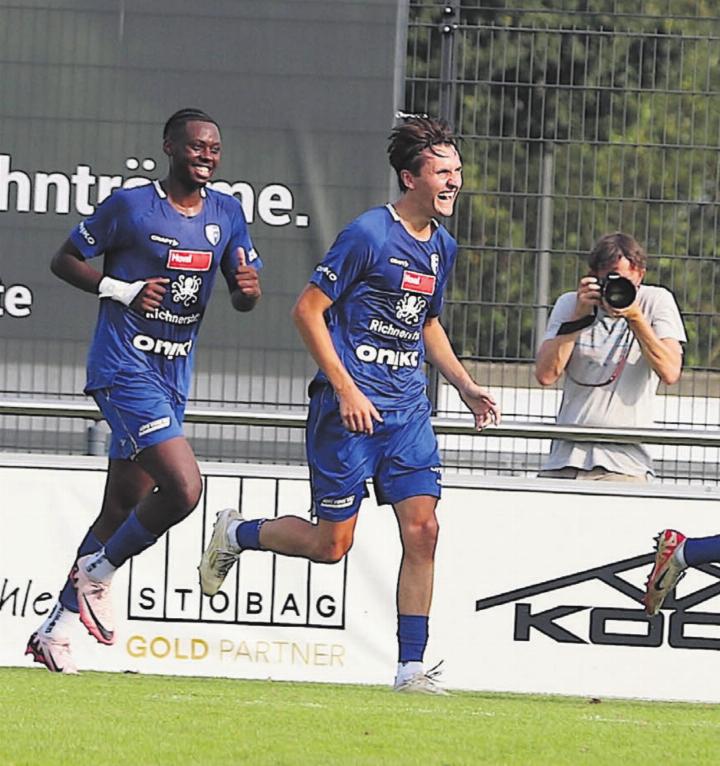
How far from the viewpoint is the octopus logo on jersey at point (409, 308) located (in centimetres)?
816

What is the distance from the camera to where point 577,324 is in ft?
30.8

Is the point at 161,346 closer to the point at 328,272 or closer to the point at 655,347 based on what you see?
the point at 328,272

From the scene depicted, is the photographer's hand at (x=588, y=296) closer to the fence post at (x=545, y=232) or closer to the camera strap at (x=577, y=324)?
the camera strap at (x=577, y=324)

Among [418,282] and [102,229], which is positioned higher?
[102,229]

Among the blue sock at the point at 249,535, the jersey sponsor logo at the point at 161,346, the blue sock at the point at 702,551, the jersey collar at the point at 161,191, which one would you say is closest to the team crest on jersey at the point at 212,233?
the jersey collar at the point at 161,191

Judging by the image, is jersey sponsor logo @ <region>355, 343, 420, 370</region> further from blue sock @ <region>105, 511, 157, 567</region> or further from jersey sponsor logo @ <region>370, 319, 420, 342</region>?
blue sock @ <region>105, 511, 157, 567</region>

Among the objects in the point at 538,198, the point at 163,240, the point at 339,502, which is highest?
the point at 538,198

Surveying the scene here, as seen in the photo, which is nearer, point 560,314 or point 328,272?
point 328,272

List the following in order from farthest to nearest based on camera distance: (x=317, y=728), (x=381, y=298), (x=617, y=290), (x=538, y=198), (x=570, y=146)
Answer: (x=538, y=198)
(x=570, y=146)
(x=617, y=290)
(x=381, y=298)
(x=317, y=728)

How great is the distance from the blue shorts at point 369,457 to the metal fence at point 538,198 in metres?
1.61

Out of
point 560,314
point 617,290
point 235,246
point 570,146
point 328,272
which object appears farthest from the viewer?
point 570,146

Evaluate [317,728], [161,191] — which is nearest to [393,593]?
[161,191]

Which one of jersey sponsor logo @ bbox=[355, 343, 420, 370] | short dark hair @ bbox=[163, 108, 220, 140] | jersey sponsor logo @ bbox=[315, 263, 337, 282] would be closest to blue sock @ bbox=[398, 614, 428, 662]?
jersey sponsor logo @ bbox=[355, 343, 420, 370]

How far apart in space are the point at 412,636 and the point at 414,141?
6.47ft
